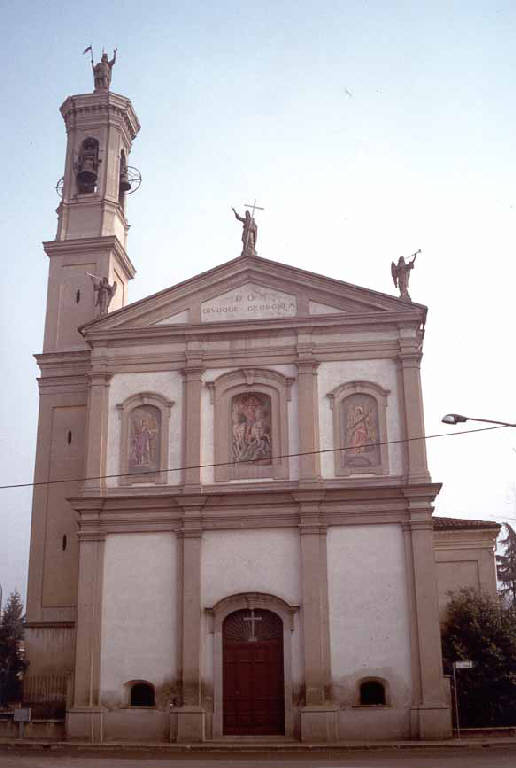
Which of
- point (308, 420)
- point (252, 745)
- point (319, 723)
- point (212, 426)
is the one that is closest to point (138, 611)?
point (252, 745)

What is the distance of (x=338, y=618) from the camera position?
71.7ft

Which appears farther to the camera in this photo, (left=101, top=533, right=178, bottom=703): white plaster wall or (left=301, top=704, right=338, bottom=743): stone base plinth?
(left=101, top=533, right=178, bottom=703): white plaster wall

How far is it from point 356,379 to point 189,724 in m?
9.80

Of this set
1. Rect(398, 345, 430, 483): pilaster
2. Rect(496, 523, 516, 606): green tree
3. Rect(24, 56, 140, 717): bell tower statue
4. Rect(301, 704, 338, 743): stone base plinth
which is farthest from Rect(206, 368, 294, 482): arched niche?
Rect(496, 523, 516, 606): green tree

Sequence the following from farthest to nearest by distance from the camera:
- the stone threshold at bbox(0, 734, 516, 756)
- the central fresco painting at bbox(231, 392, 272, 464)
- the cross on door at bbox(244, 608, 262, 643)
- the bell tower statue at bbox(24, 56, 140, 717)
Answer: the bell tower statue at bbox(24, 56, 140, 717)
the central fresco painting at bbox(231, 392, 272, 464)
the cross on door at bbox(244, 608, 262, 643)
the stone threshold at bbox(0, 734, 516, 756)

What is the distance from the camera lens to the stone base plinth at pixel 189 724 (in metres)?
21.1

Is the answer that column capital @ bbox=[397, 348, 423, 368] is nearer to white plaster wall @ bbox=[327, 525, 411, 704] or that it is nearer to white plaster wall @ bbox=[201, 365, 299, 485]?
white plaster wall @ bbox=[201, 365, 299, 485]

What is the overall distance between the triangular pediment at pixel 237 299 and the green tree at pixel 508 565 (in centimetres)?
2824

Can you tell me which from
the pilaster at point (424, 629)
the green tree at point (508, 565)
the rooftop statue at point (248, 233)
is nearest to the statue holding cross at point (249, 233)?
the rooftop statue at point (248, 233)

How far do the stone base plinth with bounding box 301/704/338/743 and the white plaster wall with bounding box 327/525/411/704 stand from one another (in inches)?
24.9

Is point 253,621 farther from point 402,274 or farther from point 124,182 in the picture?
point 124,182

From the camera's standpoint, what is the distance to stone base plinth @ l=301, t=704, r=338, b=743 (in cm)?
2082

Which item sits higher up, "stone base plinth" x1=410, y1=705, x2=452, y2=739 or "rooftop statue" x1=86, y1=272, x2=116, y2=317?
"rooftop statue" x1=86, y1=272, x2=116, y2=317

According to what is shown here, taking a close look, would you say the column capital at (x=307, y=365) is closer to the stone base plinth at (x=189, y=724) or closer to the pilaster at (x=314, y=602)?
the pilaster at (x=314, y=602)
